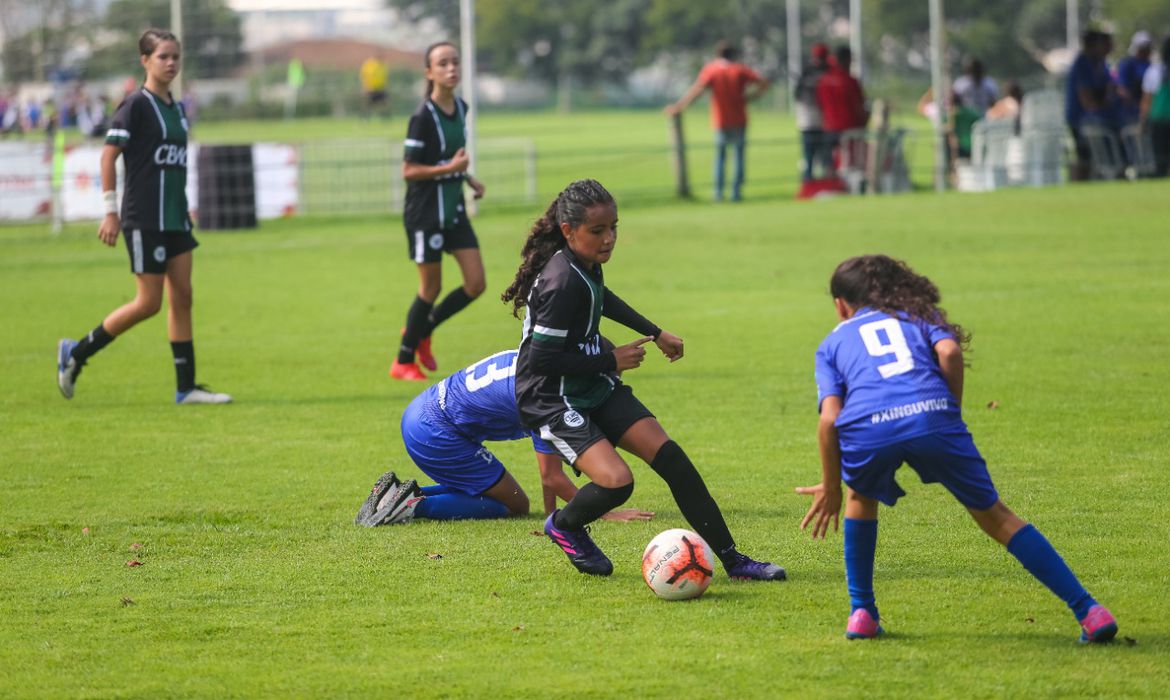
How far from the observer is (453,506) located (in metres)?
7.43

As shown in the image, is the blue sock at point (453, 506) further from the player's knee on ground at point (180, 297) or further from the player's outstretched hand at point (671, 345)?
the player's knee on ground at point (180, 297)

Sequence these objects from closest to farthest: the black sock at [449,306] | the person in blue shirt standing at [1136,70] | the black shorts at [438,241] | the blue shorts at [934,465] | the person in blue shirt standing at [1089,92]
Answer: the blue shorts at [934,465], the black shorts at [438,241], the black sock at [449,306], the person in blue shirt standing at [1089,92], the person in blue shirt standing at [1136,70]

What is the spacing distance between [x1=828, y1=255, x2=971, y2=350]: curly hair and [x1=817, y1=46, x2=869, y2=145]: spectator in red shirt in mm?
20417

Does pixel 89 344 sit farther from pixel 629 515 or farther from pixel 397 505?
pixel 629 515

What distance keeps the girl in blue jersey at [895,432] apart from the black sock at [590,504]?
971 mm

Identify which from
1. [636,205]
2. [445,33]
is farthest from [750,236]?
[445,33]

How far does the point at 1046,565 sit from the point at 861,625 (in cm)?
63

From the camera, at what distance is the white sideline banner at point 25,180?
24.4 m

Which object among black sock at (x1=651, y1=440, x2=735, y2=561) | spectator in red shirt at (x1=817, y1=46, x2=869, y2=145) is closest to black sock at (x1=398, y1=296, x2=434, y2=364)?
black sock at (x1=651, y1=440, x2=735, y2=561)

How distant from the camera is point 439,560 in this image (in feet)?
21.7

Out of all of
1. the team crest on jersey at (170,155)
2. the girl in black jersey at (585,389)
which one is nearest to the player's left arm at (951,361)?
the girl in black jersey at (585,389)

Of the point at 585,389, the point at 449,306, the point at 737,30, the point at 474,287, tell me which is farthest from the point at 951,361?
the point at 737,30

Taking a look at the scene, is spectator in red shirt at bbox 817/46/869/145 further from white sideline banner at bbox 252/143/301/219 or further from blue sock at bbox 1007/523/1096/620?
blue sock at bbox 1007/523/1096/620

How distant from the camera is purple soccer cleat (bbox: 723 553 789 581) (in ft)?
20.4
